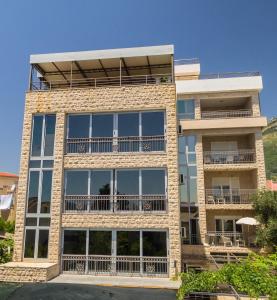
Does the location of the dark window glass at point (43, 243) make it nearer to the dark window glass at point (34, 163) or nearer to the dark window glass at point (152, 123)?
the dark window glass at point (34, 163)

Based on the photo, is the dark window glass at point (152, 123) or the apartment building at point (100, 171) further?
the dark window glass at point (152, 123)

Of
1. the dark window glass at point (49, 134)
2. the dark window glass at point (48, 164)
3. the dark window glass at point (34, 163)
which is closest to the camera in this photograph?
the dark window glass at point (48, 164)

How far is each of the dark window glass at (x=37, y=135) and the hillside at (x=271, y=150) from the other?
42730mm

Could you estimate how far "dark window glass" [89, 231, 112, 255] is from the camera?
15.9 meters

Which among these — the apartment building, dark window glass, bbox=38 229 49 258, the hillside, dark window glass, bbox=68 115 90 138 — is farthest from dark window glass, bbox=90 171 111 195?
the hillside

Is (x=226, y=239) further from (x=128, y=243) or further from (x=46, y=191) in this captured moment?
(x=46, y=191)

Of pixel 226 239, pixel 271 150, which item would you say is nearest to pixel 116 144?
pixel 226 239

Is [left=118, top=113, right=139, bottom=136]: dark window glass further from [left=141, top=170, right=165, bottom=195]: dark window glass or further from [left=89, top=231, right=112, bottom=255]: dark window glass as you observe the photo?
[left=89, top=231, right=112, bottom=255]: dark window glass

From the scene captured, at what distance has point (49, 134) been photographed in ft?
57.9

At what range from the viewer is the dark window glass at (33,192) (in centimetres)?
1686

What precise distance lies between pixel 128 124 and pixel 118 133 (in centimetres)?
80

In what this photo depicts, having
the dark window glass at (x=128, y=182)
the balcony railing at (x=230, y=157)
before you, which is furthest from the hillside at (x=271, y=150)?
the dark window glass at (x=128, y=182)

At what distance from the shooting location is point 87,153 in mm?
17109

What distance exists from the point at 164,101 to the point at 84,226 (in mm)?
8386
